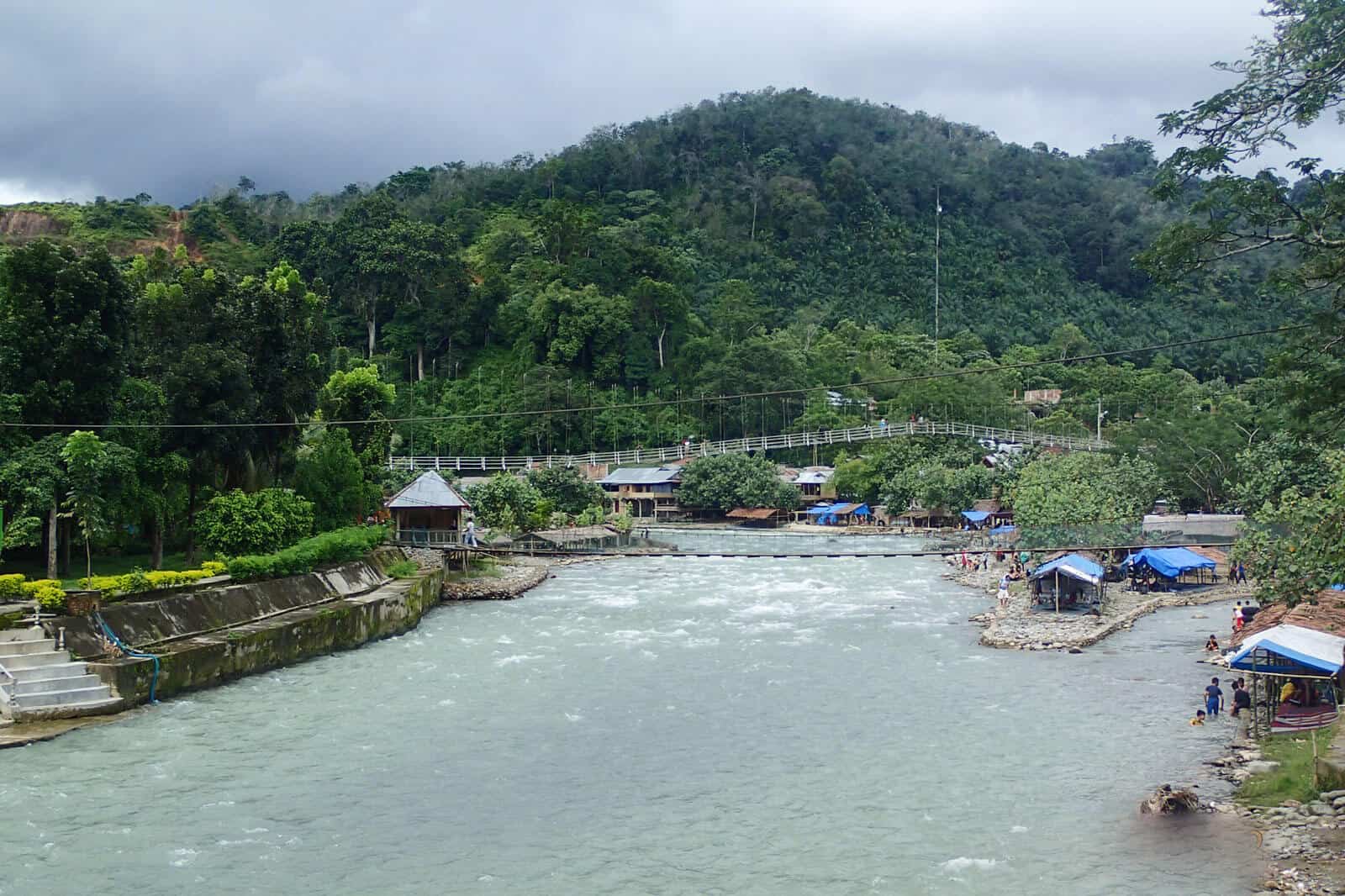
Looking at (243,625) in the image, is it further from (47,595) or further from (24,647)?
(24,647)

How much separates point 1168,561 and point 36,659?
22087mm

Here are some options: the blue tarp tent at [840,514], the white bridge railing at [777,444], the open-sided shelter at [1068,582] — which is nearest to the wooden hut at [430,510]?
the open-sided shelter at [1068,582]

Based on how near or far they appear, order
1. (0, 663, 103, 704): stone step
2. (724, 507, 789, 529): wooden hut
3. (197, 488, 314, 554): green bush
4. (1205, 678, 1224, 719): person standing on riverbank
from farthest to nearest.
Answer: (724, 507, 789, 529): wooden hut, (197, 488, 314, 554): green bush, (1205, 678, 1224, 719): person standing on riverbank, (0, 663, 103, 704): stone step

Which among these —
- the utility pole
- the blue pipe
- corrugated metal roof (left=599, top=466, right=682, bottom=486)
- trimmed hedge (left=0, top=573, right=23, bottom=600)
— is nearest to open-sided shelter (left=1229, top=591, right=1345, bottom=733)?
the blue pipe

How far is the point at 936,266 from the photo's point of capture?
70938 millimetres

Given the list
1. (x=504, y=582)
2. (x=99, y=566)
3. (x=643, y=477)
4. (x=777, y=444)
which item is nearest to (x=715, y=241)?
(x=777, y=444)

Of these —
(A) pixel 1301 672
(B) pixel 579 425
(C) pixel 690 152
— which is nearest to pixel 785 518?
(B) pixel 579 425

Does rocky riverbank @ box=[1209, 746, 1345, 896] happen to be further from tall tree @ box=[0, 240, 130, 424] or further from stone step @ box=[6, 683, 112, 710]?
tall tree @ box=[0, 240, 130, 424]

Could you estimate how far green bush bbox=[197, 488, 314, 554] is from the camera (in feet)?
58.4

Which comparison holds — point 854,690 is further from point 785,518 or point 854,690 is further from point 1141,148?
point 1141,148

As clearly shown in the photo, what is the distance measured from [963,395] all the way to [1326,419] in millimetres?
39921

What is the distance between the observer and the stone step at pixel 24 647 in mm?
12734

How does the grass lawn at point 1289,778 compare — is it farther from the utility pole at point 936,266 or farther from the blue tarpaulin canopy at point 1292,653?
the utility pole at point 936,266

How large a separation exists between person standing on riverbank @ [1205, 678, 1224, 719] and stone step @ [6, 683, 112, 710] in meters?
13.8
